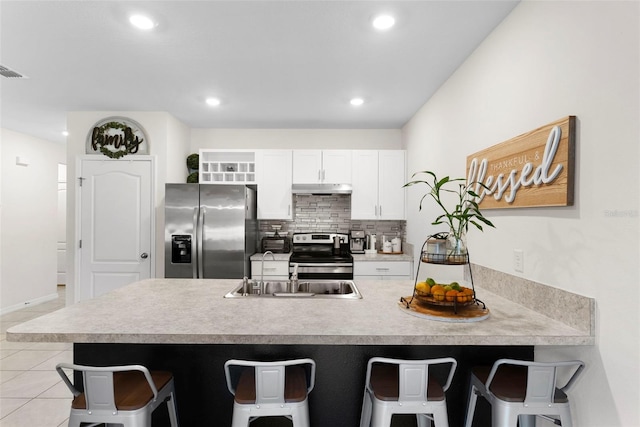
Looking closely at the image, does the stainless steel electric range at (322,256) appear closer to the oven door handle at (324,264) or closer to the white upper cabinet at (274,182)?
the oven door handle at (324,264)

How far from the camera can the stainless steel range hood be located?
418 centimetres

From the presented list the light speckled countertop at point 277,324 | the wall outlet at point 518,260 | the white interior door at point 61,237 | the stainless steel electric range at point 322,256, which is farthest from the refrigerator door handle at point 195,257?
the white interior door at point 61,237

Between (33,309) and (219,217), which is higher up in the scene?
(219,217)

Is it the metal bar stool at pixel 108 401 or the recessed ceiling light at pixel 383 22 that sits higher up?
the recessed ceiling light at pixel 383 22

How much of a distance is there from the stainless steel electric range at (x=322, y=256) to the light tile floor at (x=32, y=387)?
7.40ft

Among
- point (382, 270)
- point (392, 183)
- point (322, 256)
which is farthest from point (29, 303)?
point (392, 183)

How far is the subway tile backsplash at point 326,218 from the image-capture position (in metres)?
4.62

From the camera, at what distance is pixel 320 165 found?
14.0 ft

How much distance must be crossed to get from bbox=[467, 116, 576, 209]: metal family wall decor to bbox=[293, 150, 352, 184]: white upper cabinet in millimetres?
2112

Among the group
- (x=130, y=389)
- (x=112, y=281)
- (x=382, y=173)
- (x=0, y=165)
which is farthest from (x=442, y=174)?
(x=0, y=165)

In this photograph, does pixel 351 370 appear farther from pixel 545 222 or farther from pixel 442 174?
pixel 442 174

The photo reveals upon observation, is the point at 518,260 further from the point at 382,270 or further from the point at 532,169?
the point at 382,270

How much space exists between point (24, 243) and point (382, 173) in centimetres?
518

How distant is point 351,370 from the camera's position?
1.83 m
